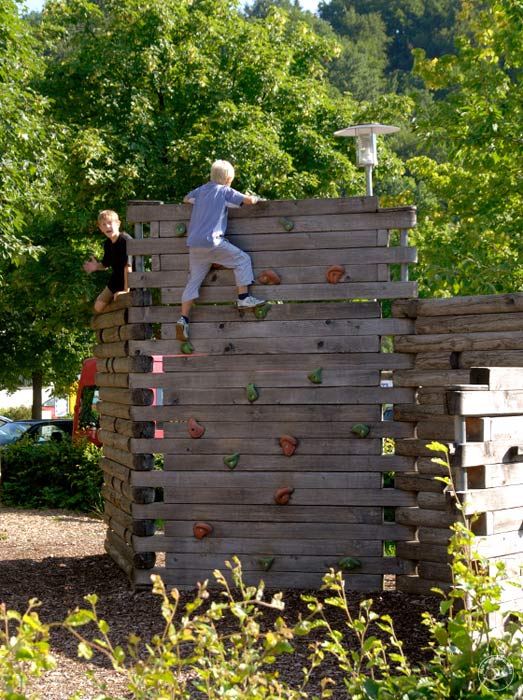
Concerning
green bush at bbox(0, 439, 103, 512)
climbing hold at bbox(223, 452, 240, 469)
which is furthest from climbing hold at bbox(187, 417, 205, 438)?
green bush at bbox(0, 439, 103, 512)

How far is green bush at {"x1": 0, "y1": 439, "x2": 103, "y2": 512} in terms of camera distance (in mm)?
15898

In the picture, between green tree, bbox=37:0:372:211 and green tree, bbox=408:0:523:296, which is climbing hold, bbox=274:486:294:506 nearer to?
green tree, bbox=408:0:523:296

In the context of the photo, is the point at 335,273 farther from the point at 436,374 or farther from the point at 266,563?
the point at 266,563

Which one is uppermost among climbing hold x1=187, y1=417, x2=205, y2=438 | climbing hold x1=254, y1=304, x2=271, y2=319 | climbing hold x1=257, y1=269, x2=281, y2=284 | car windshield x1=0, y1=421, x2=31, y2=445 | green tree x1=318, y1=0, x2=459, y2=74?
green tree x1=318, y1=0, x2=459, y2=74

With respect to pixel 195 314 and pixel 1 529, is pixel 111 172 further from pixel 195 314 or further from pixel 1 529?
pixel 195 314

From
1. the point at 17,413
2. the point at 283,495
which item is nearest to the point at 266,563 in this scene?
the point at 283,495

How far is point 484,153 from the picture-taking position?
15414mm

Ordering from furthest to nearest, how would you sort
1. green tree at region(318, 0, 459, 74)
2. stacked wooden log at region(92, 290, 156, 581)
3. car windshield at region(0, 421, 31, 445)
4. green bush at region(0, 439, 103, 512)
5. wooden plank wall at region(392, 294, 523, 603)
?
green tree at region(318, 0, 459, 74) < car windshield at region(0, 421, 31, 445) < green bush at region(0, 439, 103, 512) < stacked wooden log at region(92, 290, 156, 581) < wooden plank wall at region(392, 294, 523, 603)

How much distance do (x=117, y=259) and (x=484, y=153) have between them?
25.7 feet

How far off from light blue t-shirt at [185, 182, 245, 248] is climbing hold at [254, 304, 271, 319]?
631mm

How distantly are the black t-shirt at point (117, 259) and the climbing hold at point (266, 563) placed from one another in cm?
283

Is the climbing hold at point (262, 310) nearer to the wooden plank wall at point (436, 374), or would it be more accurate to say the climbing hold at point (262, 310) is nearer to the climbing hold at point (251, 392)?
the climbing hold at point (251, 392)

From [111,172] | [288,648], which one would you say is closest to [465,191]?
[111,172]

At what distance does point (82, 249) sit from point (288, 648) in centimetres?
2018
